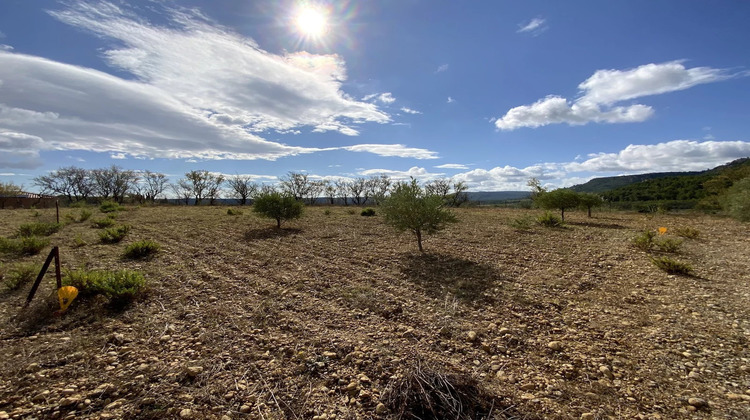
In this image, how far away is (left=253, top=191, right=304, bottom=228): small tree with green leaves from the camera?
13.4m

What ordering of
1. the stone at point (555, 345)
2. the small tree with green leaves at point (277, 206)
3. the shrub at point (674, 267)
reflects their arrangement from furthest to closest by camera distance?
the small tree with green leaves at point (277, 206) < the shrub at point (674, 267) < the stone at point (555, 345)

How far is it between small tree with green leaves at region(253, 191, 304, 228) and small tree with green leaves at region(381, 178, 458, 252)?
5969 mm

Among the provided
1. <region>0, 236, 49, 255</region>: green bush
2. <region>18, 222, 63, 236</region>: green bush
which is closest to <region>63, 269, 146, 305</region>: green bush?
<region>0, 236, 49, 255</region>: green bush

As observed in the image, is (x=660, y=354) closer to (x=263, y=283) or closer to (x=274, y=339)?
(x=274, y=339)

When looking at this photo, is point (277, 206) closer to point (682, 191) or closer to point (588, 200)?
point (588, 200)

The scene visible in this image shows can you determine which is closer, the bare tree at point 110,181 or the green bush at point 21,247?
the green bush at point 21,247

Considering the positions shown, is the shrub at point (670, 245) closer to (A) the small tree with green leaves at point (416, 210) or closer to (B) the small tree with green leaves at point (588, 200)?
(A) the small tree with green leaves at point (416, 210)

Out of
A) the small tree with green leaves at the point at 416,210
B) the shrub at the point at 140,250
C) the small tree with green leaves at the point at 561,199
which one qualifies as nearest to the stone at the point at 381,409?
the small tree with green leaves at the point at 416,210

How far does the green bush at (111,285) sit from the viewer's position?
4797mm

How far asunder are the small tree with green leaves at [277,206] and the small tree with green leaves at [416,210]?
597cm

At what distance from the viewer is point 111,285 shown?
16.1ft

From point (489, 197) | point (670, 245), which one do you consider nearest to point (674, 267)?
point (670, 245)

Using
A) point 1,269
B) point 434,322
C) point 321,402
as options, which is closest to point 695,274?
point 434,322

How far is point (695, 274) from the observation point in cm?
623
